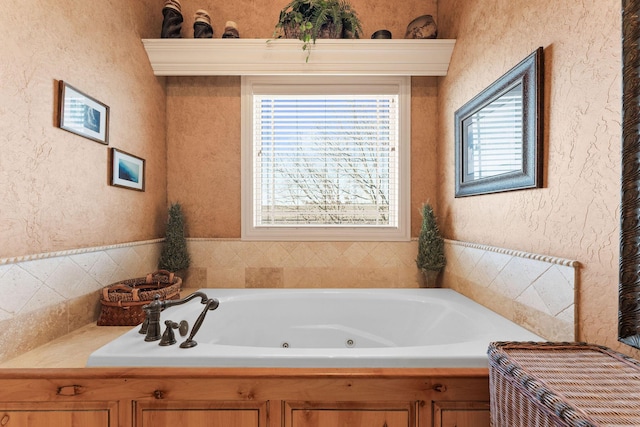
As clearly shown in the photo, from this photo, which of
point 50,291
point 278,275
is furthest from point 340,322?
point 50,291

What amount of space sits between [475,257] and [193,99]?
222cm

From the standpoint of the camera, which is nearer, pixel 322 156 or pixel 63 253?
pixel 63 253

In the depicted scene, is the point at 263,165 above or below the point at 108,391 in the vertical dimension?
above

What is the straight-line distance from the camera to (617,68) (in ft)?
3.27

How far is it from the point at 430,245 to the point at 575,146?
46.2 inches

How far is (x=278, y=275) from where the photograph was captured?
94.7 inches

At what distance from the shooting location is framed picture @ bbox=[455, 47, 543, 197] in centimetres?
135

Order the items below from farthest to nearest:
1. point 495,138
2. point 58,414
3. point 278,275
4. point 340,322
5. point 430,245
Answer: point 278,275 → point 430,245 → point 340,322 → point 495,138 → point 58,414

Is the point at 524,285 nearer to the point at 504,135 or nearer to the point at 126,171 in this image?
the point at 504,135

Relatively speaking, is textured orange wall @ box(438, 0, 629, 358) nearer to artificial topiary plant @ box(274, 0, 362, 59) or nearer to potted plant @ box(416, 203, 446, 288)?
potted plant @ box(416, 203, 446, 288)

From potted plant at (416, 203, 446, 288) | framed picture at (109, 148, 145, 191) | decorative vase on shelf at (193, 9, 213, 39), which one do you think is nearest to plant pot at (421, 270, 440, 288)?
potted plant at (416, 203, 446, 288)

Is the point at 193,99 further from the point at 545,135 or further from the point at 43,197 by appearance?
the point at 545,135

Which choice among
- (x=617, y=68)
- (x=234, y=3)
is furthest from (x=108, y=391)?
(x=234, y=3)

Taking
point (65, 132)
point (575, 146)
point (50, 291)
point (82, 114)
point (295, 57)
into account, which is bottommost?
point (50, 291)
